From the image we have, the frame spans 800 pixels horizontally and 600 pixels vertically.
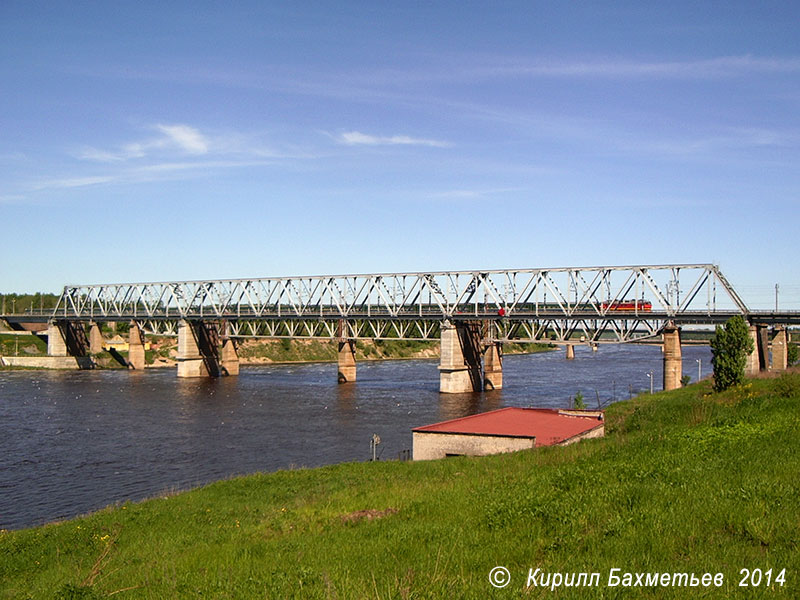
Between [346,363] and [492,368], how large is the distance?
816 inches

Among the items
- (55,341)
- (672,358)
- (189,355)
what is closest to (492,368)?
(672,358)

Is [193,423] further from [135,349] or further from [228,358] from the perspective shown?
[135,349]

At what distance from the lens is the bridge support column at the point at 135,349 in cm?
12644

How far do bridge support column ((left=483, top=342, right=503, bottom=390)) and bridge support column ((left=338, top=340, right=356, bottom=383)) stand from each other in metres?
18.8

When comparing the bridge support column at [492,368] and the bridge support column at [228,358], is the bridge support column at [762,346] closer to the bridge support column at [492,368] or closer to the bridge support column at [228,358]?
the bridge support column at [492,368]

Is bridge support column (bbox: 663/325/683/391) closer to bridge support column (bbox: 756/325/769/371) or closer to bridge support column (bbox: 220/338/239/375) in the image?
bridge support column (bbox: 756/325/769/371)

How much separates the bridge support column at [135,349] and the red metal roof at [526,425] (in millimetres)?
97805

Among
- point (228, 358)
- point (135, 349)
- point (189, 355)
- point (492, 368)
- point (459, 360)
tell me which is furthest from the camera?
point (135, 349)

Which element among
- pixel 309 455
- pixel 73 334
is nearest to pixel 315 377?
pixel 73 334

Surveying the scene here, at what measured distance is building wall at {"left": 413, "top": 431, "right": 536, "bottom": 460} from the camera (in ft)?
108

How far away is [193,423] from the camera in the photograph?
60.2 metres

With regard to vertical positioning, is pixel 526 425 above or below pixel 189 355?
above

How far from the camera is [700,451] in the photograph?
727 inches

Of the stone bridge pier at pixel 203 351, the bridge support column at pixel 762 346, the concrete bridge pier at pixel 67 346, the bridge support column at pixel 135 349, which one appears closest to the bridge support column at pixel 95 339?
the concrete bridge pier at pixel 67 346
